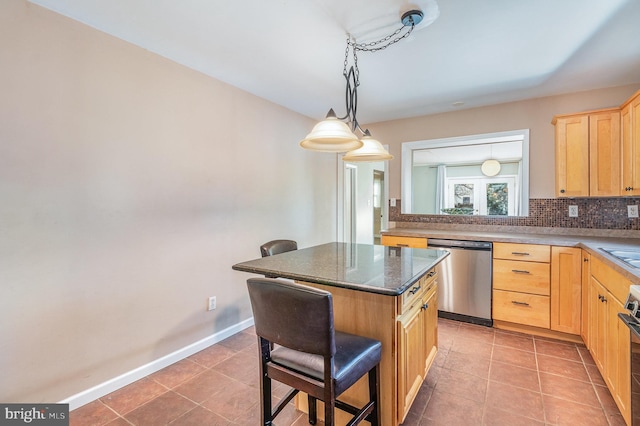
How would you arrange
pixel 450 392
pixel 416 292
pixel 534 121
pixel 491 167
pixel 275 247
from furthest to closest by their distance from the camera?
pixel 491 167, pixel 534 121, pixel 275 247, pixel 450 392, pixel 416 292

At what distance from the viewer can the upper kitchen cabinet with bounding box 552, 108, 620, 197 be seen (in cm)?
261

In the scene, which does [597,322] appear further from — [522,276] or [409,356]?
[409,356]

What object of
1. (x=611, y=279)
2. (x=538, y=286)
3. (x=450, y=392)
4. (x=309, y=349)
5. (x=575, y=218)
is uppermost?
(x=575, y=218)

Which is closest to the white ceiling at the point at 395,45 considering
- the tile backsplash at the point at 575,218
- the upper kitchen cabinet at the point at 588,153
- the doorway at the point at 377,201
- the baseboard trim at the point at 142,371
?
the upper kitchen cabinet at the point at 588,153

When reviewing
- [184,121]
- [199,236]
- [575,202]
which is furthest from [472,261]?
[184,121]

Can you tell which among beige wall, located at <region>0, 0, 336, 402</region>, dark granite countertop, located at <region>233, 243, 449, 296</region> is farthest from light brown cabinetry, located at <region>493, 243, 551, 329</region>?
beige wall, located at <region>0, 0, 336, 402</region>

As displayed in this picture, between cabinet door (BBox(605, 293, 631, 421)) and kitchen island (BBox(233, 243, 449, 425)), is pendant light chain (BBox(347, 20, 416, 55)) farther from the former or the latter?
cabinet door (BBox(605, 293, 631, 421))

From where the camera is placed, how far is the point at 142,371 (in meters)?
2.13

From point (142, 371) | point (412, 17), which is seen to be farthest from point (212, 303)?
point (412, 17)

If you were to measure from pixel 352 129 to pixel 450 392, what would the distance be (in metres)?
1.91

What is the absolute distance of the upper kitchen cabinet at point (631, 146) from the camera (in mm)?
2320

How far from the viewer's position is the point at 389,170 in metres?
4.04

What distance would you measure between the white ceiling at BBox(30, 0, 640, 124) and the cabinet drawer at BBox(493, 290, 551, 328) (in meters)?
2.05

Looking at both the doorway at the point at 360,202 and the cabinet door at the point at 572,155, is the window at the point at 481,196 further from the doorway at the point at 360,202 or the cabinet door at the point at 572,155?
the doorway at the point at 360,202
